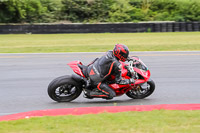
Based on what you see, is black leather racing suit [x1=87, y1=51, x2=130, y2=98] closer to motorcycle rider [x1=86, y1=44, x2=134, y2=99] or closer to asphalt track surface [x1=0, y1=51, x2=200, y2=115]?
motorcycle rider [x1=86, y1=44, x2=134, y2=99]

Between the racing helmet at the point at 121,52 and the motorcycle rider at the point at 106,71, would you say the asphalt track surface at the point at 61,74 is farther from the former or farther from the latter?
the racing helmet at the point at 121,52

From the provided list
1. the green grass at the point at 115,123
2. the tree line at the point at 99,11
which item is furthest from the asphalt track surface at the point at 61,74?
the tree line at the point at 99,11

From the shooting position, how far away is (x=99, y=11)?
29.5 m

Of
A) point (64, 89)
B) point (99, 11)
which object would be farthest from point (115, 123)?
point (99, 11)

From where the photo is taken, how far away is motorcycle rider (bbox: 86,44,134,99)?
6.91m

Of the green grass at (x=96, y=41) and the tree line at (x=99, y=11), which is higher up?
the tree line at (x=99, y=11)

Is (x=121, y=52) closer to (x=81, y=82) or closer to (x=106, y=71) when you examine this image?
(x=106, y=71)

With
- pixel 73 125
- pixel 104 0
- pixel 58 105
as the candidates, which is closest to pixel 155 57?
pixel 58 105

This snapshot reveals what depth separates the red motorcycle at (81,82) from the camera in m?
7.09

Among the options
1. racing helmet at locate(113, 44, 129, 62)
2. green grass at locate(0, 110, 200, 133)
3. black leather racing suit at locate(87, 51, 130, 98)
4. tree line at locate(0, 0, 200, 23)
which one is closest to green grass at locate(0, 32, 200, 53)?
tree line at locate(0, 0, 200, 23)

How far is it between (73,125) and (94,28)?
19.8m

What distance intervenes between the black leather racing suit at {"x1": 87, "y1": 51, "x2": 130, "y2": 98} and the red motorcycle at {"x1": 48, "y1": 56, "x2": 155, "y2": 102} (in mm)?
113

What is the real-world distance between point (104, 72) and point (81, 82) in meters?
0.56

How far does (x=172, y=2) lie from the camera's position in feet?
103
